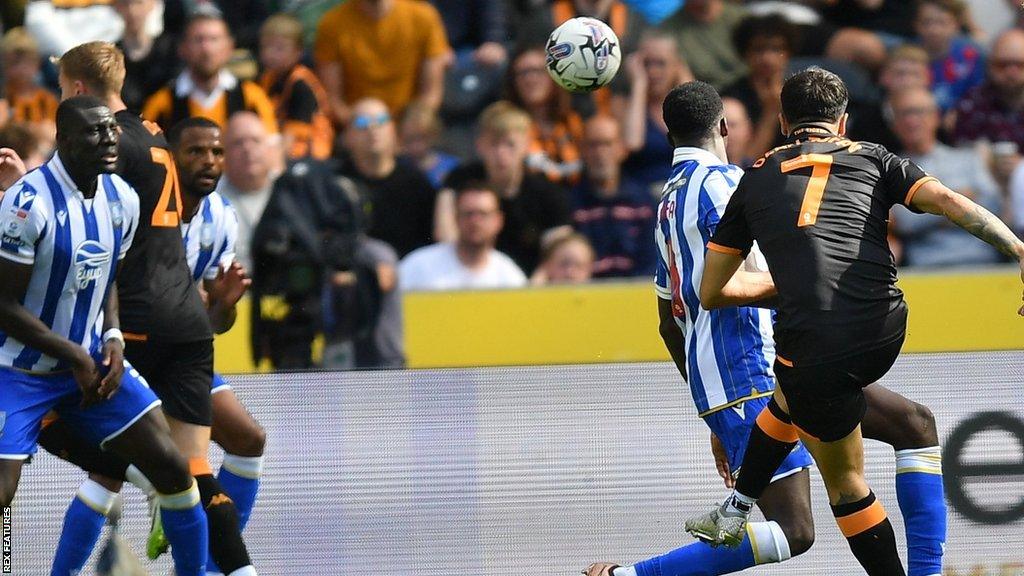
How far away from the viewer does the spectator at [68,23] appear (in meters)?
10.0

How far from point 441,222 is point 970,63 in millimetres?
3747

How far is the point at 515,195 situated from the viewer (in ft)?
31.2

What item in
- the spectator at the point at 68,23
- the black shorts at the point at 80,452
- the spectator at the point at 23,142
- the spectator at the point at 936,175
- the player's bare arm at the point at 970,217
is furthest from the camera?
the spectator at the point at 68,23

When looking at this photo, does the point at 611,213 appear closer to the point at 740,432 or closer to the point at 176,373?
the point at 176,373

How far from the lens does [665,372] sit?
6.58 m

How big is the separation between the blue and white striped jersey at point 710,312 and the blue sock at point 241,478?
1.95 metres

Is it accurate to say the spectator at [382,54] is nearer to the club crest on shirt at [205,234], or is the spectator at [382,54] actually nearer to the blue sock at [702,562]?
the club crest on shirt at [205,234]

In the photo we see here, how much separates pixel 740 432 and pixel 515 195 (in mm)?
4602

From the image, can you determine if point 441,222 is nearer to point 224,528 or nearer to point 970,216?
point 224,528

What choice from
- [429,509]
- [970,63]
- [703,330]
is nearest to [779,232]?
[703,330]

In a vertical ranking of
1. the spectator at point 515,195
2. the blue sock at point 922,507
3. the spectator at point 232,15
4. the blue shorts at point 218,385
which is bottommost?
the blue sock at point 922,507

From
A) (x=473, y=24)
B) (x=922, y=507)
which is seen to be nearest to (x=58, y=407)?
(x=922, y=507)

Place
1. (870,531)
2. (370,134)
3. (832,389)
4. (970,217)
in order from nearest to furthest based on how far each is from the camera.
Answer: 1. (970,217)
2. (832,389)
3. (870,531)
4. (370,134)

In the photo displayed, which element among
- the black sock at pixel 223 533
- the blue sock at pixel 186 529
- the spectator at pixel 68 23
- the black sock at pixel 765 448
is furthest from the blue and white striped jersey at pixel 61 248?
the spectator at pixel 68 23
